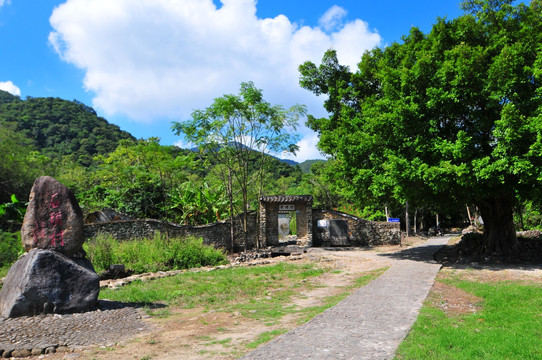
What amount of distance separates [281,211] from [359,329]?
16218 mm

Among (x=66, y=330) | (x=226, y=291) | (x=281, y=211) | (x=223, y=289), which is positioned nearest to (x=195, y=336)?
(x=66, y=330)

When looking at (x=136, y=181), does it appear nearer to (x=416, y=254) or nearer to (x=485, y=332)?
(x=416, y=254)

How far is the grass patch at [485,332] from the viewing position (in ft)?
14.3

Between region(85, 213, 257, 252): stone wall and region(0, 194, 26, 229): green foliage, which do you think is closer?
region(0, 194, 26, 229): green foliage

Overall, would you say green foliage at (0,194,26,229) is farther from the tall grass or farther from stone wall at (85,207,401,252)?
stone wall at (85,207,401,252)

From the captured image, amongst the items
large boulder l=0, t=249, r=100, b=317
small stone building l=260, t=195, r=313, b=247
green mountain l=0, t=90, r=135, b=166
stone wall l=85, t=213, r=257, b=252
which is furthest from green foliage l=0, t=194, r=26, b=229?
green mountain l=0, t=90, r=135, b=166

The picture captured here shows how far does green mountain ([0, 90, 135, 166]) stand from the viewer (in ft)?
139

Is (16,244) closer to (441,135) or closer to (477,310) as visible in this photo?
(477,310)

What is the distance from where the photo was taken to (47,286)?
6.66 meters

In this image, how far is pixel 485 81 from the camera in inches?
465

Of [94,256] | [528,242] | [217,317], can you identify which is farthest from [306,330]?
[528,242]

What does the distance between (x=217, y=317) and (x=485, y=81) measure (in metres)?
11.1

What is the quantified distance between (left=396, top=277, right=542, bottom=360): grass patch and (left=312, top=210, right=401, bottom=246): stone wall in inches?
563

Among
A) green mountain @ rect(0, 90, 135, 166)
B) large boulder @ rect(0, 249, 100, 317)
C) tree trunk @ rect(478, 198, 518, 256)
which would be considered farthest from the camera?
green mountain @ rect(0, 90, 135, 166)
